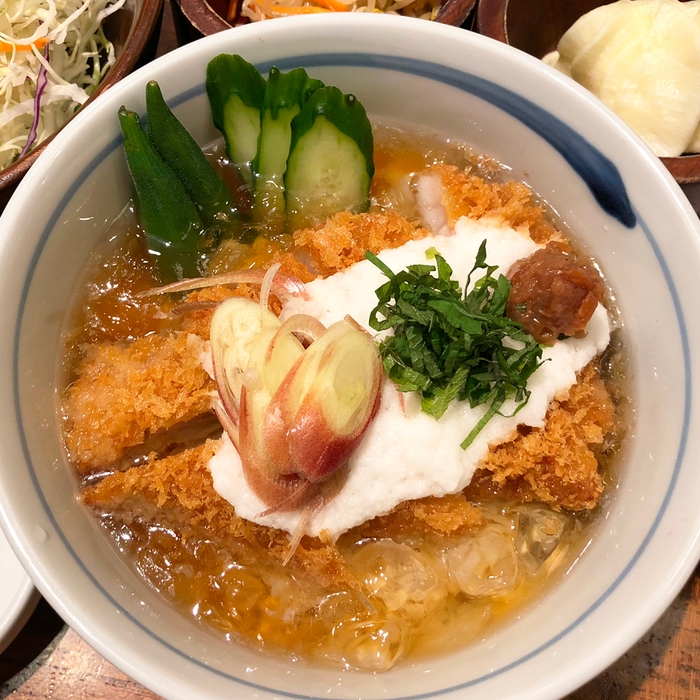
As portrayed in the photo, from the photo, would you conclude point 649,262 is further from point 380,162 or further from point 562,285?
point 380,162

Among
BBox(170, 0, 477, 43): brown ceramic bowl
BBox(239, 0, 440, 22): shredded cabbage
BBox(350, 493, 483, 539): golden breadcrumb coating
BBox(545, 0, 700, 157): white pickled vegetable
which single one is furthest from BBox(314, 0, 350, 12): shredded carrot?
BBox(350, 493, 483, 539): golden breadcrumb coating

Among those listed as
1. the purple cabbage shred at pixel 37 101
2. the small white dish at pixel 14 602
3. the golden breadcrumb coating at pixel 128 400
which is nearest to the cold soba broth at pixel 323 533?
the golden breadcrumb coating at pixel 128 400

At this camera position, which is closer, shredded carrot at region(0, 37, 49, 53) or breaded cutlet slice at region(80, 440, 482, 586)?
breaded cutlet slice at region(80, 440, 482, 586)

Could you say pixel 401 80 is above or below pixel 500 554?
above

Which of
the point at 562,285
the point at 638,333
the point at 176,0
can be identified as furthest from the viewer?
the point at 176,0

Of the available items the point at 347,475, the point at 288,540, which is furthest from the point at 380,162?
the point at 288,540

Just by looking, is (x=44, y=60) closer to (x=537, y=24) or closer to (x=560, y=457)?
(x=537, y=24)

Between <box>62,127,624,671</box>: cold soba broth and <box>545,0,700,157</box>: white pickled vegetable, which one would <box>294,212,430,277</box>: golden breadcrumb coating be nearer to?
<box>62,127,624,671</box>: cold soba broth

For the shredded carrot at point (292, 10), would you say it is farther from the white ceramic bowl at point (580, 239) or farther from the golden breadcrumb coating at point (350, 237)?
the golden breadcrumb coating at point (350, 237)
